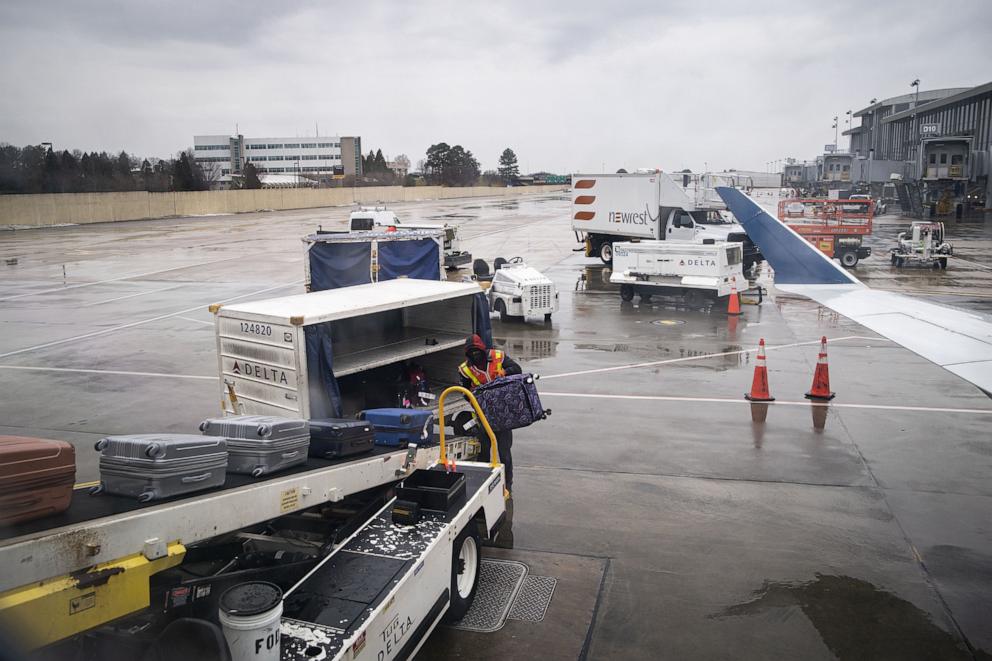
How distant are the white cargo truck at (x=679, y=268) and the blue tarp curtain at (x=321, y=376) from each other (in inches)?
642

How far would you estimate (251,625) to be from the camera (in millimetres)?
4488

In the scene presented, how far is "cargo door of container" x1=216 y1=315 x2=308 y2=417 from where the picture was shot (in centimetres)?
892

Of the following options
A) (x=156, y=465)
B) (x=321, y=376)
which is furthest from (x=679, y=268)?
(x=156, y=465)

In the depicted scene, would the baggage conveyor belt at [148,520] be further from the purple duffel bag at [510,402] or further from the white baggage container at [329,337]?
the white baggage container at [329,337]

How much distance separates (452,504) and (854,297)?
5285 mm

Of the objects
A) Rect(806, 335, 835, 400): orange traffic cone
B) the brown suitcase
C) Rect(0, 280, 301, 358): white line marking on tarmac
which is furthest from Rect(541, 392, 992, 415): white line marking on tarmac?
Rect(0, 280, 301, 358): white line marking on tarmac

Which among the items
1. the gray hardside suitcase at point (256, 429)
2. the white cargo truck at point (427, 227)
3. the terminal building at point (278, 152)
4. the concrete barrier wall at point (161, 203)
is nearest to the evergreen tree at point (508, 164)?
the terminal building at point (278, 152)

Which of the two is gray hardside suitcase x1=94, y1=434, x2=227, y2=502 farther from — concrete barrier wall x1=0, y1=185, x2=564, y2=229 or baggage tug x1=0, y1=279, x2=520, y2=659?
concrete barrier wall x1=0, y1=185, x2=564, y2=229

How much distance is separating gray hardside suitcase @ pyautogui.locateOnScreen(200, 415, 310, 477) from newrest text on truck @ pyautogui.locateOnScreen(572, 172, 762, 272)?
26.6 meters

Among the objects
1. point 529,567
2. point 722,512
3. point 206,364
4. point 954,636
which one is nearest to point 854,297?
point 722,512

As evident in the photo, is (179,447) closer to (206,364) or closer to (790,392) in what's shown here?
(790,392)

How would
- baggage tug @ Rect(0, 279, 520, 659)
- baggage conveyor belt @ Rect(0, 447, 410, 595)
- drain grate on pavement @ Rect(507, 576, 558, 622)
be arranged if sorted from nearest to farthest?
baggage conveyor belt @ Rect(0, 447, 410, 595)
baggage tug @ Rect(0, 279, 520, 659)
drain grate on pavement @ Rect(507, 576, 558, 622)

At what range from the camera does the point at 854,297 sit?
29.1 ft

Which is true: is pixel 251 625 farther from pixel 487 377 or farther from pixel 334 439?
pixel 487 377
